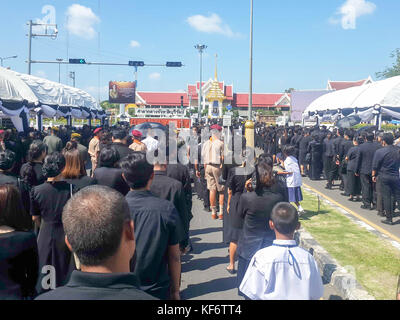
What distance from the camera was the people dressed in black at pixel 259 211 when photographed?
439cm

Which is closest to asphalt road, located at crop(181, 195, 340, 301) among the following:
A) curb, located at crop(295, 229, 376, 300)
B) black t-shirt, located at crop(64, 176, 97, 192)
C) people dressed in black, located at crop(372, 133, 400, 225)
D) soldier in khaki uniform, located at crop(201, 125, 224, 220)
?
curb, located at crop(295, 229, 376, 300)

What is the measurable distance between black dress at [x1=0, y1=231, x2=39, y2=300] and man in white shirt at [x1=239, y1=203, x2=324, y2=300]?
4.98 ft

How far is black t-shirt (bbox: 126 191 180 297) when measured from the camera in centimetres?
309

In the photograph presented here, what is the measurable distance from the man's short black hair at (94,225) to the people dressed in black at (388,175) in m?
8.13

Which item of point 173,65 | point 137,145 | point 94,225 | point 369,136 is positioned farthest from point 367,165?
point 173,65

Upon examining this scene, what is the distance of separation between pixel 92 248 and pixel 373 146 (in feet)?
32.2

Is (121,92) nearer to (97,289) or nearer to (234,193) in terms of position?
(234,193)

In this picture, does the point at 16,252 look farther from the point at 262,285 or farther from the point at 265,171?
the point at 265,171

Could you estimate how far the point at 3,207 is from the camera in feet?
9.84

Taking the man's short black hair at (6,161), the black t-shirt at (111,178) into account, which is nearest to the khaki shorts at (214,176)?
the black t-shirt at (111,178)

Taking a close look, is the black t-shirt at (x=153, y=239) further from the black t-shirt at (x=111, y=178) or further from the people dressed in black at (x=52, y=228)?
the black t-shirt at (x=111, y=178)

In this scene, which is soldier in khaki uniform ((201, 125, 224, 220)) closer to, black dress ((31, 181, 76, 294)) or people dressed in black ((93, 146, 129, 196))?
people dressed in black ((93, 146, 129, 196))
